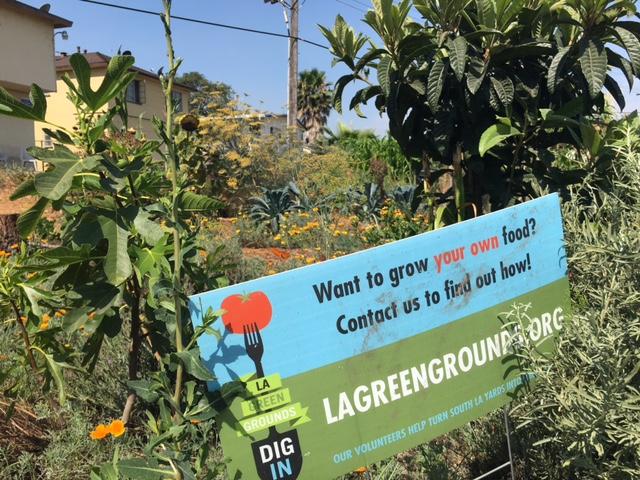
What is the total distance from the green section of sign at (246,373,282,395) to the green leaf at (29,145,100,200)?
0.73m

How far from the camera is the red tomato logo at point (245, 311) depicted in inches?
62.1

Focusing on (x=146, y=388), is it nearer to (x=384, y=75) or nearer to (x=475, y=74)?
(x=384, y=75)

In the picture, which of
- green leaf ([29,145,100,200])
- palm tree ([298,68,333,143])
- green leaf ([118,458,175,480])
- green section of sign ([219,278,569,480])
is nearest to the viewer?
green leaf ([118,458,175,480])

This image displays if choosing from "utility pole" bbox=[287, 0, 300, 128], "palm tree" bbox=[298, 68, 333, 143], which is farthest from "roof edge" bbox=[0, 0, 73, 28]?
"palm tree" bbox=[298, 68, 333, 143]

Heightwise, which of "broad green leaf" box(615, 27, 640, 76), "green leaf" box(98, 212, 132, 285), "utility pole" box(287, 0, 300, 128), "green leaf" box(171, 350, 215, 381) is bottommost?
"green leaf" box(171, 350, 215, 381)

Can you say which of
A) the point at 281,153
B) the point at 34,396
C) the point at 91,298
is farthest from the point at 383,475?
the point at 281,153

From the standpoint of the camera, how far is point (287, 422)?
5.51 ft

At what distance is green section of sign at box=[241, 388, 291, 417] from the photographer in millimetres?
1611

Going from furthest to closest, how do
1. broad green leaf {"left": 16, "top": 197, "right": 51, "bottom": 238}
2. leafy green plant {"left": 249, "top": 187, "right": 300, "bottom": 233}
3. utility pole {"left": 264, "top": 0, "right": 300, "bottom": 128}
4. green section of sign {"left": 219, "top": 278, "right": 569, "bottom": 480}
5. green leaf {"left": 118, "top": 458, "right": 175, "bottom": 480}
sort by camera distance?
utility pole {"left": 264, "top": 0, "right": 300, "bottom": 128}, leafy green plant {"left": 249, "top": 187, "right": 300, "bottom": 233}, broad green leaf {"left": 16, "top": 197, "right": 51, "bottom": 238}, green section of sign {"left": 219, "top": 278, "right": 569, "bottom": 480}, green leaf {"left": 118, "top": 458, "right": 175, "bottom": 480}

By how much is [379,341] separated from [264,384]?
15.4 inches

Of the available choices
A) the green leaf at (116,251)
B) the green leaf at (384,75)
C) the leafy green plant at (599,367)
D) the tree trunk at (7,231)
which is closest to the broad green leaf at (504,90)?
the green leaf at (384,75)

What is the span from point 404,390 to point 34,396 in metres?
1.88

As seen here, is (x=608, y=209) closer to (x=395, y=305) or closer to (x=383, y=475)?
(x=395, y=305)

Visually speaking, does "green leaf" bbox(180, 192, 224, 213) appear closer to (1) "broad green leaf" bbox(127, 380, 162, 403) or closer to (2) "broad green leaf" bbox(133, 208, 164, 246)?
(2) "broad green leaf" bbox(133, 208, 164, 246)
